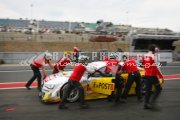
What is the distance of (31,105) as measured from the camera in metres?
9.37

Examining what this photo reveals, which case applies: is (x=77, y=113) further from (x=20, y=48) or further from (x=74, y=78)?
(x=20, y=48)

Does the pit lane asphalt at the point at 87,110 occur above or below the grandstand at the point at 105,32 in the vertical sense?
below

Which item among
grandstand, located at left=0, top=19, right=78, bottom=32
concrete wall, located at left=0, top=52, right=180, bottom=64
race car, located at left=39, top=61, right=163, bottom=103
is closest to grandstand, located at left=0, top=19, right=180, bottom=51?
grandstand, located at left=0, top=19, right=78, bottom=32

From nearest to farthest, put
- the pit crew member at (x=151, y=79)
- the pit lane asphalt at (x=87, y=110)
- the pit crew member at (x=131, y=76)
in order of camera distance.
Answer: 1. the pit lane asphalt at (x=87, y=110)
2. the pit crew member at (x=151, y=79)
3. the pit crew member at (x=131, y=76)

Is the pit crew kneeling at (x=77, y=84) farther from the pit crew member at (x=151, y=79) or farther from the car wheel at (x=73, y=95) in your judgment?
the pit crew member at (x=151, y=79)

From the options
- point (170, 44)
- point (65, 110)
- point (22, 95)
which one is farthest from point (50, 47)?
point (65, 110)

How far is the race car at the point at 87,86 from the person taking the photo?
9.38m

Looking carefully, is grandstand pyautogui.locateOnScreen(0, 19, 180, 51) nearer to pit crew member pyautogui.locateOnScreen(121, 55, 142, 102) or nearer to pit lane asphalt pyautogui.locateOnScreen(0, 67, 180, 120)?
pit lane asphalt pyautogui.locateOnScreen(0, 67, 180, 120)

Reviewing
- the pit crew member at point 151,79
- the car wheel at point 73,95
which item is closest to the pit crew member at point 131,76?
the pit crew member at point 151,79

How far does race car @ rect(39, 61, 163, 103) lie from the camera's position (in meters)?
9.38

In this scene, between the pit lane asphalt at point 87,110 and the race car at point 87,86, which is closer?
the pit lane asphalt at point 87,110

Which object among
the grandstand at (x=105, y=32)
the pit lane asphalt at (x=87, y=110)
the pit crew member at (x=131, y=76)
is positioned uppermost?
the grandstand at (x=105, y=32)

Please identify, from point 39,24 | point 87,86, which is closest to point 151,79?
point 87,86

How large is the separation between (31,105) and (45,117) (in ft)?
4.89
